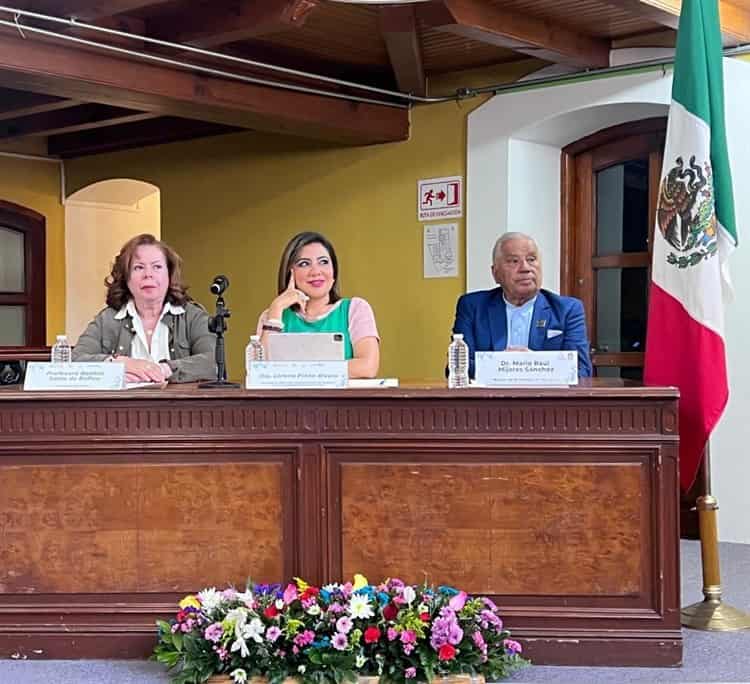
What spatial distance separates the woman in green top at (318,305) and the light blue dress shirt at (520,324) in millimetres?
557

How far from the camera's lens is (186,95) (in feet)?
16.9

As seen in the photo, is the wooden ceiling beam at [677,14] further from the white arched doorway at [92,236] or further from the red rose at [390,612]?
the white arched doorway at [92,236]

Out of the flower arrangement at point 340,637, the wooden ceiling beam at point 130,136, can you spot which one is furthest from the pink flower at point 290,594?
the wooden ceiling beam at point 130,136

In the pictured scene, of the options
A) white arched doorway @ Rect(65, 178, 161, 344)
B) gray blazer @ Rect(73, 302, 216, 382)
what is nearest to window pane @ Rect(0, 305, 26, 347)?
white arched doorway @ Rect(65, 178, 161, 344)

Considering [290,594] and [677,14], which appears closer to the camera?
[290,594]

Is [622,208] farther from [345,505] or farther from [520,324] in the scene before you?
[345,505]

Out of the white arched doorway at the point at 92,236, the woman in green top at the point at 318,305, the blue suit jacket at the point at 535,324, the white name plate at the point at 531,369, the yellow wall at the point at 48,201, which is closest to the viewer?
the white name plate at the point at 531,369

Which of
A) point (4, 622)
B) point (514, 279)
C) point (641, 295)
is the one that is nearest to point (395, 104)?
→ point (641, 295)

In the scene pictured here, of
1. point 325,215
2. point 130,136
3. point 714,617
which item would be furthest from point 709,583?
point 130,136

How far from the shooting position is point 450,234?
19.0 feet

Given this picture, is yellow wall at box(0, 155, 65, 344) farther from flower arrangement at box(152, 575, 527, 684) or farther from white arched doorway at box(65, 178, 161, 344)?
flower arrangement at box(152, 575, 527, 684)

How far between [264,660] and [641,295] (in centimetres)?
313

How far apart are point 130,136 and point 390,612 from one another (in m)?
4.97

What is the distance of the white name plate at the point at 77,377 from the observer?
327 centimetres
